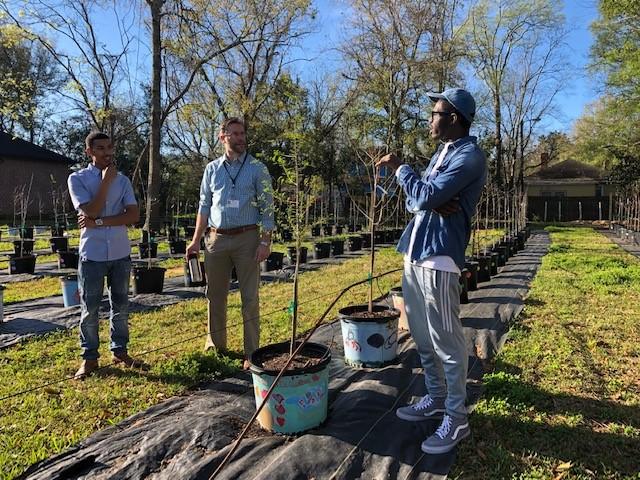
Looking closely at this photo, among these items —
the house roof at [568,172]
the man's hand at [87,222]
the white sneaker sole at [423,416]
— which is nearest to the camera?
the white sneaker sole at [423,416]

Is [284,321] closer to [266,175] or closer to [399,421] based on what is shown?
[266,175]

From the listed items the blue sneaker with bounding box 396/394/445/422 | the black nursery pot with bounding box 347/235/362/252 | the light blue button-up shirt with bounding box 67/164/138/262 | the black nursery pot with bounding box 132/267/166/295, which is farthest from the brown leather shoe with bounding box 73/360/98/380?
the black nursery pot with bounding box 347/235/362/252

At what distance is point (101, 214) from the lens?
316cm

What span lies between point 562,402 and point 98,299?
116 inches

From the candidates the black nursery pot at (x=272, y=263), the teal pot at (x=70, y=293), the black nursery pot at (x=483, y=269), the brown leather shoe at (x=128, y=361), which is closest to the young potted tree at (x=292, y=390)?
the brown leather shoe at (x=128, y=361)

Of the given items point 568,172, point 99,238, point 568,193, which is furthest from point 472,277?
point 568,172

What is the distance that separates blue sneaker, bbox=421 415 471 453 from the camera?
2.20 meters

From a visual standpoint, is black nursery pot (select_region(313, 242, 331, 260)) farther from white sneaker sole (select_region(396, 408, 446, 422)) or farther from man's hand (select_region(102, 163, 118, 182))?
white sneaker sole (select_region(396, 408, 446, 422))

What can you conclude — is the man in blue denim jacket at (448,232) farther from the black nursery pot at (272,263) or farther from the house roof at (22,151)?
the house roof at (22,151)

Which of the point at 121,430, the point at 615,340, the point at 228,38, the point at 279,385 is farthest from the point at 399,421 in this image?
the point at 228,38

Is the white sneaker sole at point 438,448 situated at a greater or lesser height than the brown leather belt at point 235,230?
lesser

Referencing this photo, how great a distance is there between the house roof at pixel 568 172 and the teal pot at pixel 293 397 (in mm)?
38704

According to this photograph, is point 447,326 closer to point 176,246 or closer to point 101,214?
point 101,214

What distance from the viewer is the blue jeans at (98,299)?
3.15 m
